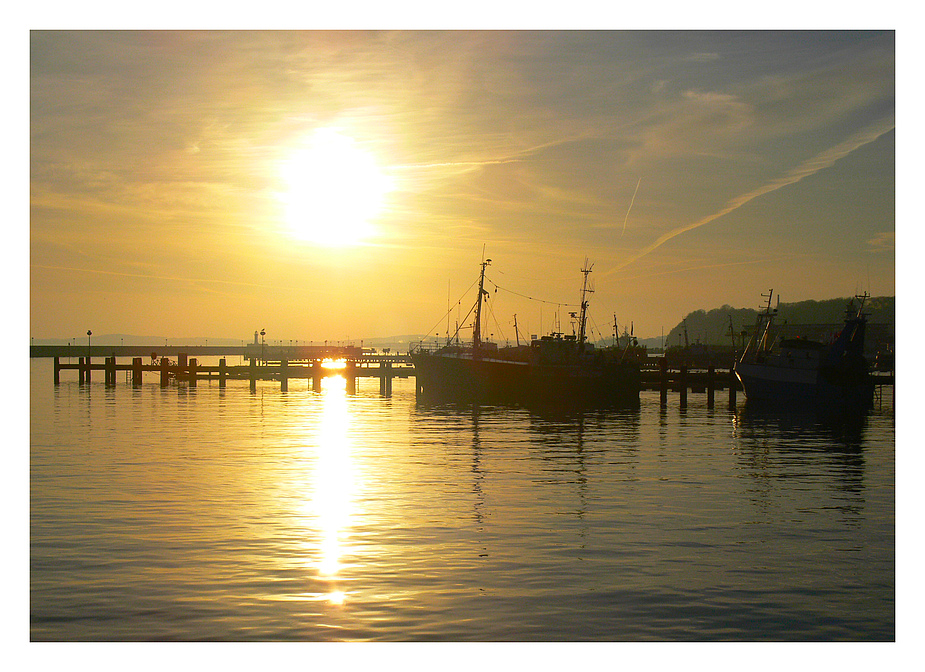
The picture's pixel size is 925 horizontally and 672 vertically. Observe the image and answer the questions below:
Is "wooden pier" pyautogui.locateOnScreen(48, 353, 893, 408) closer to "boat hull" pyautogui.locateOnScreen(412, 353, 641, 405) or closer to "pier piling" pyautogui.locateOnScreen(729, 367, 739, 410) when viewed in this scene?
"pier piling" pyautogui.locateOnScreen(729, 367, 739, 410)

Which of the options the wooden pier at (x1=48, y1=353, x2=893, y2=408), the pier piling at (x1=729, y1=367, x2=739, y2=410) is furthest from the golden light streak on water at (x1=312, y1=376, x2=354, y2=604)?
the pier piling at (x1=729, y1=367, x2=739, y2=410)

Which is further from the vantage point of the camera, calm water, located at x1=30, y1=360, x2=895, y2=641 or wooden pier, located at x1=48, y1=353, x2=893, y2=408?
wooden pier, located at x1=48, y1=353, x2=893, y2=408

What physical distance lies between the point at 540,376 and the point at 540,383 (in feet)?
2.46

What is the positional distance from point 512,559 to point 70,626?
8436 mm

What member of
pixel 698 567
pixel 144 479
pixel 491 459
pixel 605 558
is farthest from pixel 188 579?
pixel 491 459

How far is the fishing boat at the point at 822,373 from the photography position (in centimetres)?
8169

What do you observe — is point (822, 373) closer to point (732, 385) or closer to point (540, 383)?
point (732, 385)

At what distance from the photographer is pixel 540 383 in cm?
9350

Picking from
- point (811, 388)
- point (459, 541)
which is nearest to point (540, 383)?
point (811, 388)

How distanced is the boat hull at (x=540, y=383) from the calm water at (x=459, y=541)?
47.2 metres

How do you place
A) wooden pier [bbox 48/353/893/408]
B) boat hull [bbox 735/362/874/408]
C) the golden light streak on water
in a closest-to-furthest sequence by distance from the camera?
the golden light streak on water, boat hull [bbox 735/362/874/408], wooden pier [bbox 48/353/893/408]

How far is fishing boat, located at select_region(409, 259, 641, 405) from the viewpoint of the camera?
90.7 metres

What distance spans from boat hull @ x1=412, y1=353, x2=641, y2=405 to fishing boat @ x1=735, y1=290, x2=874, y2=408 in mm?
12926

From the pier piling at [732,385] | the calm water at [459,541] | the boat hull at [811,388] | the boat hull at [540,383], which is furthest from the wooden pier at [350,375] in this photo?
the calm water at [459,541]
